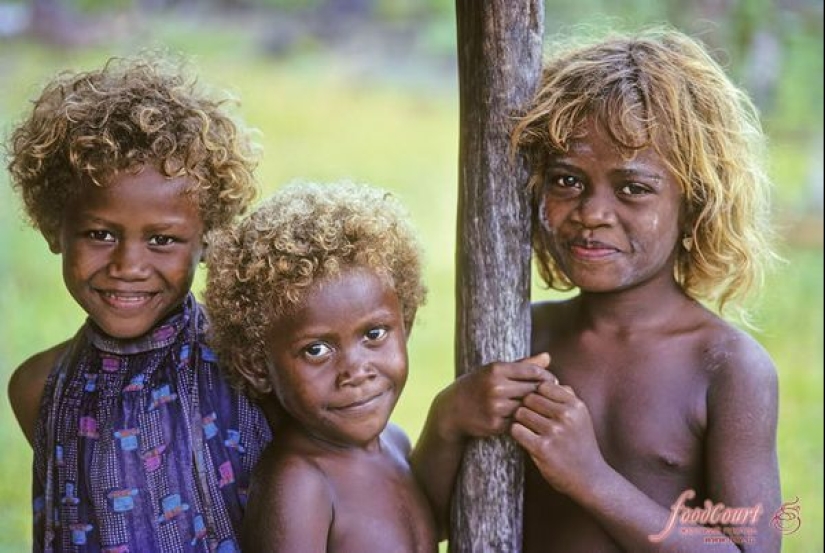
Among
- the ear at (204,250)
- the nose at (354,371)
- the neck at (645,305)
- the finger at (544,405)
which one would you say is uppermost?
the ear at (204,250)

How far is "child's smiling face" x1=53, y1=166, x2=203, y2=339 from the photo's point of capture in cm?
243

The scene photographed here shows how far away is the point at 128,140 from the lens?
8.13 feet

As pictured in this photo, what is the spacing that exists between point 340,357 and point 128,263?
50cm

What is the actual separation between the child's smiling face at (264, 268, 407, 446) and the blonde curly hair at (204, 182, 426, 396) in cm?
3

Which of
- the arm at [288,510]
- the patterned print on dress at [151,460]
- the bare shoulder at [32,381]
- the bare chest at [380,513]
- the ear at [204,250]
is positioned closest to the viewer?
the arm at [288,510]

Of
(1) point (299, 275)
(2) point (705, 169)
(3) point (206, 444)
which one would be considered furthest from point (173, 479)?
(2) point (705, 169)

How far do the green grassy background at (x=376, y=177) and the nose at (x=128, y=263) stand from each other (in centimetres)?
267

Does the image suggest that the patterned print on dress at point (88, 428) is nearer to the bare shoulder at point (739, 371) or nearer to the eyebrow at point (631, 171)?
the eyebrow at point (631, 171)

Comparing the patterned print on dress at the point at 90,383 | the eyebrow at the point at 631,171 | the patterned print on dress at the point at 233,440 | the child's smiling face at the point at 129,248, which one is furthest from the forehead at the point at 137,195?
the eyebrow at the point at 631,171

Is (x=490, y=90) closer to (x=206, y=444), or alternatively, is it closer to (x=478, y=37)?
(x=478, y=37)

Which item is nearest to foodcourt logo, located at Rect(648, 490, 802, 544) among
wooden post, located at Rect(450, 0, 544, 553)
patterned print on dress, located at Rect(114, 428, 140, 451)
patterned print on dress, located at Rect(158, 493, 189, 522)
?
wooden post, located at Rect(450, 0, 544, 553)

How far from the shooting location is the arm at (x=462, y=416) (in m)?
2.35

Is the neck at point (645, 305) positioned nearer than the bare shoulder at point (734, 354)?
Result: No

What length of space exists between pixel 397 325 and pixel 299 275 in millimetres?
245
